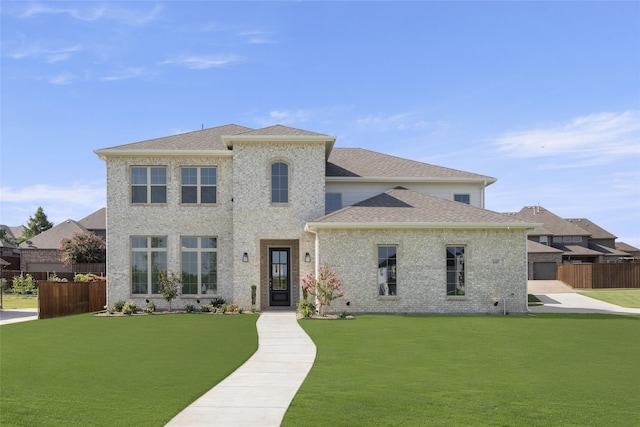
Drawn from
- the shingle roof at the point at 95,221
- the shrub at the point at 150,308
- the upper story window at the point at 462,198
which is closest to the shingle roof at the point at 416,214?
the upper story window at the point at 462,198

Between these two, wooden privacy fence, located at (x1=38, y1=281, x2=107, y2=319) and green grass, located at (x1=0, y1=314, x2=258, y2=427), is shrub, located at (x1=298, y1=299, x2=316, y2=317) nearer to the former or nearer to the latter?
green grass, located at (x1=0, y1=314, x2=258, y2=427)

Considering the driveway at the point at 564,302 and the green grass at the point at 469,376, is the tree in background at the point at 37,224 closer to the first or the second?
the driveway at the point at 564,302

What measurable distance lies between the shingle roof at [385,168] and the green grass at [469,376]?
1001 centimetres

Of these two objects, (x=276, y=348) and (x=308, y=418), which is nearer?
(x=308, y=418)

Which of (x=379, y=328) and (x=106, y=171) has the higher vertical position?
(x=106, y=171)

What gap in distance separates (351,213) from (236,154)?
5.10m

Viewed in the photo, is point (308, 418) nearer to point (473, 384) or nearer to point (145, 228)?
point (473, 384)

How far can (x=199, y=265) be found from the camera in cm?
2536

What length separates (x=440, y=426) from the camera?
7473mm

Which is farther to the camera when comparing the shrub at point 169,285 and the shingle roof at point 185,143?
the shingle roof at point 185,143

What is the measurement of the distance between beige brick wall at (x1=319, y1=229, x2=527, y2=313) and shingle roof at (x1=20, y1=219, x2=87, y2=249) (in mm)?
41549

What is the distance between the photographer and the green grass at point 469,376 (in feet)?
26.2

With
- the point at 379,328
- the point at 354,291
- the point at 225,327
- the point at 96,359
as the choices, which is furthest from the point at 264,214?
the point at 96,359

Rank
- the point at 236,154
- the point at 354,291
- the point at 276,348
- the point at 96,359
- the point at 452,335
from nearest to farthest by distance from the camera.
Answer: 1. the point at 96,359
2. the point at 276,348
3. the point at 452,335
4. the point at 354,291
5. the point at 236,154
